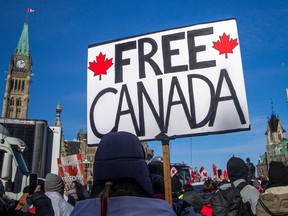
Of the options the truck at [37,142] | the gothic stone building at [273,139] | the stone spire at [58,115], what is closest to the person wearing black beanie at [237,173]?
the truck at [37,142]

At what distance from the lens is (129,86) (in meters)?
3.13

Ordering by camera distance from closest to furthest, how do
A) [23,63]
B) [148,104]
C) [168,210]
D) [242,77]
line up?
[168,210]
[242,77]
[148,104]
[23,63]

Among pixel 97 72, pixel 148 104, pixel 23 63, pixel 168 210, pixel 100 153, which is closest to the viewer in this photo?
pixel 168 210

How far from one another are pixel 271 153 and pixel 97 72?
113502 mm

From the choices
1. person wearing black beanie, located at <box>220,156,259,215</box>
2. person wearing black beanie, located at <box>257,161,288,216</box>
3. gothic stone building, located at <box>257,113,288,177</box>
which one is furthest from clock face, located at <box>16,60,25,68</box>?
person wearing black beanie, located at <box>257,161,288,216</box>

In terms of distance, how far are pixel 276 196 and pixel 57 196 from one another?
8.40 feet

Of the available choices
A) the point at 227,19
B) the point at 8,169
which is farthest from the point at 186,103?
the point at 8,169

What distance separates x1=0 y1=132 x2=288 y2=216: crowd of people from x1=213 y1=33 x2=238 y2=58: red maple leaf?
4.18 ft

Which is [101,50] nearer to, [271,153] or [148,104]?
[148,104]

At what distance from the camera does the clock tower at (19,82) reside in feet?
318

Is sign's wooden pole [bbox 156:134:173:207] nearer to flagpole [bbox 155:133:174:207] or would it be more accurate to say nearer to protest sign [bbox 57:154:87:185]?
flagpole [bbox 155:133:174:207]

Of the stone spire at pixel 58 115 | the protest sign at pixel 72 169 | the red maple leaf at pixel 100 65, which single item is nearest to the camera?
the red maple leaf at pixel 100 65

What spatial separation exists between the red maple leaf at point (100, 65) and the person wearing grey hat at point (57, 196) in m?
1.55

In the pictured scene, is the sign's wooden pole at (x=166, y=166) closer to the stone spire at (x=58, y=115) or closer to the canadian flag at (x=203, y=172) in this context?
the canadian flag at (x=203, y=172)
